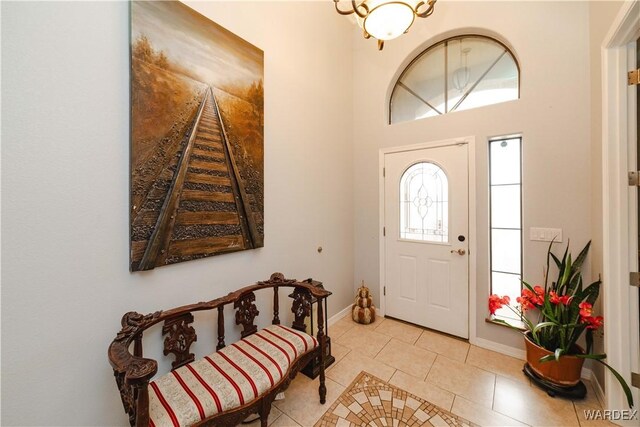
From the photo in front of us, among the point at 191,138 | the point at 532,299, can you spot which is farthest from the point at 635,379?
the point at 191,138

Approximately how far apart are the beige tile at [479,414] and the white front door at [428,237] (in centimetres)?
93

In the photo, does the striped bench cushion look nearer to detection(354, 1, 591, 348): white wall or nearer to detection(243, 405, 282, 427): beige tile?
detection(243, 405, 282, 427): beige tile

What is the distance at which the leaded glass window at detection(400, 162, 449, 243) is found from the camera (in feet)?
8.54

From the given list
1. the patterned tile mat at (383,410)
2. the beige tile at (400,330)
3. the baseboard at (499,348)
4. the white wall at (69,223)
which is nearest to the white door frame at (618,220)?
the baseboard at (499,348)

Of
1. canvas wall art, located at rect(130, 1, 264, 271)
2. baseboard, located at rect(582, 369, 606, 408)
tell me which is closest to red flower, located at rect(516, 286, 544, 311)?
baseboard, located at rect(582, 369, 606, 408)

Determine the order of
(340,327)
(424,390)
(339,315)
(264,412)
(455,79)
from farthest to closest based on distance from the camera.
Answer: (339,315) → (340,327) → (455,79) → (424,390) → (264,412)

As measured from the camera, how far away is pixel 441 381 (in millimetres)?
1911

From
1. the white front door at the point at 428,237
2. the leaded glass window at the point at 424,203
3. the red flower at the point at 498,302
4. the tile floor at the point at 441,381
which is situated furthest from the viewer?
the leaded glass window at the point at 424,203

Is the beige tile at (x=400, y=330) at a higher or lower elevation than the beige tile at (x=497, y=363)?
higher

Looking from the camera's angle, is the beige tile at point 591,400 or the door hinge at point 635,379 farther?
the beige tile at point 591,400

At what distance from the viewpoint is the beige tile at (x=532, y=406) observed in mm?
1558

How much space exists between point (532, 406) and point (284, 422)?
1.68 m

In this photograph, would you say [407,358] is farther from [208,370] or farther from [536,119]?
[536,119]

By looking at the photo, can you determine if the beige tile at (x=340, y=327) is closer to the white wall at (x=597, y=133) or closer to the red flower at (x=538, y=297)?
the red flower at (x=538, y=297)
